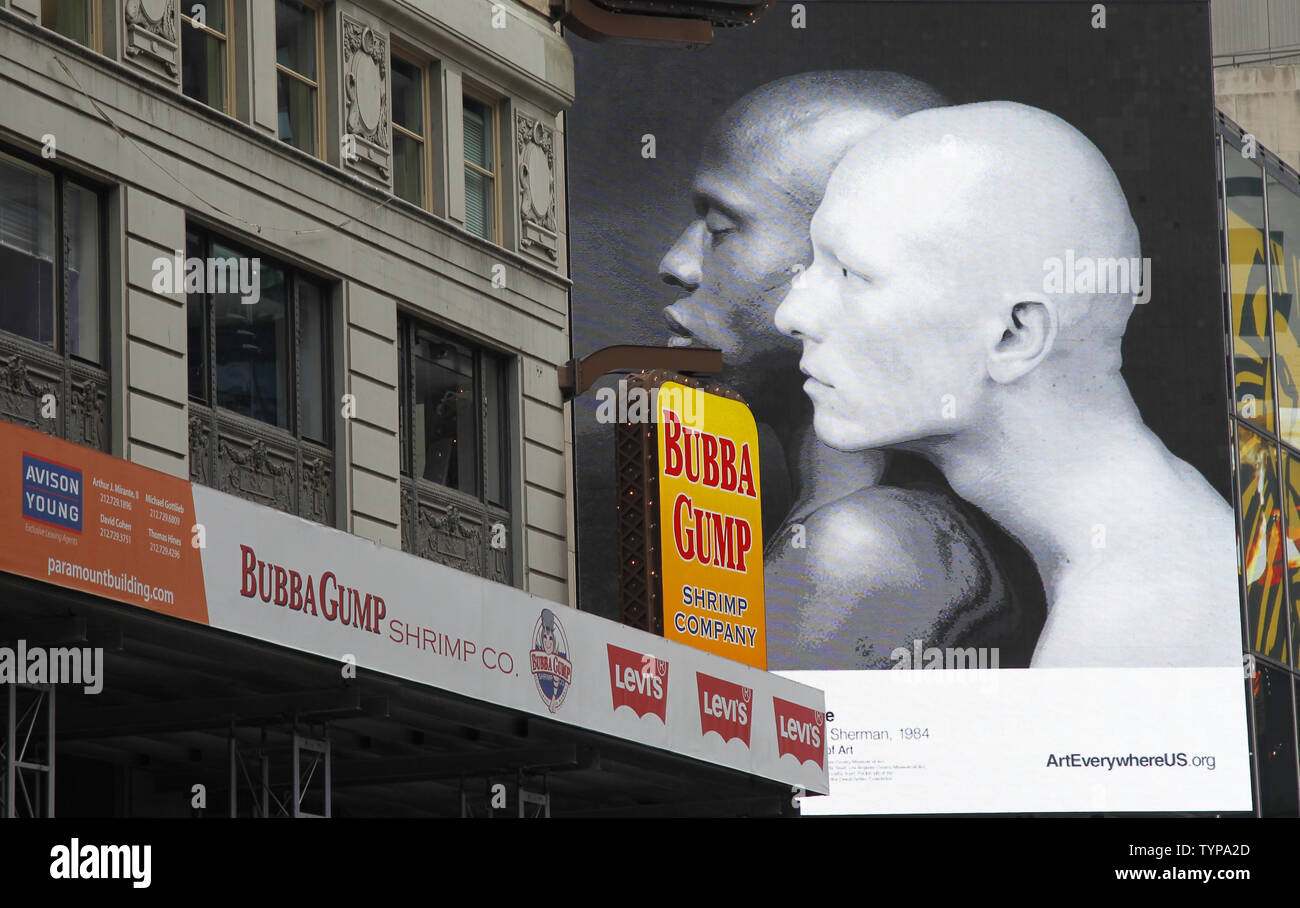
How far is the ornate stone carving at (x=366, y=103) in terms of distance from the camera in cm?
2694

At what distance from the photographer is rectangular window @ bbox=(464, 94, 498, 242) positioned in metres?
29.8

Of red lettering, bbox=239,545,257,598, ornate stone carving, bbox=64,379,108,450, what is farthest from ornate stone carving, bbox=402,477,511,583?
red lettering, bbox=239,545,257,598

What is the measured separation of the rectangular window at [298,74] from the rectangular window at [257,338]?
5.59ft

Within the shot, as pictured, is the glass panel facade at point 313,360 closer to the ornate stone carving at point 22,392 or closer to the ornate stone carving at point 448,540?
the ornate stone carving at point 448,540

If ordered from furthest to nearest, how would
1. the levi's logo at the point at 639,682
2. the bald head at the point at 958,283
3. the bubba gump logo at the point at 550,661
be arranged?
the bald head at the point at 958,283 < the levi's logo at the point at 639,682 < the bubba gump logo at the point at 550,661

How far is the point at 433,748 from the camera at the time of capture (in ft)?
81.2

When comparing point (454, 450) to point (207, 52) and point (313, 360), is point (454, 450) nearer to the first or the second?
point (313, 360)

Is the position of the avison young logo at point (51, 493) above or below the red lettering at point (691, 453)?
below

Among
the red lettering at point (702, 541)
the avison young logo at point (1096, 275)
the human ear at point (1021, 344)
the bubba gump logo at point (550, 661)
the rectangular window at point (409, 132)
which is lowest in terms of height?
the bubba gump logo at point (550, 661)

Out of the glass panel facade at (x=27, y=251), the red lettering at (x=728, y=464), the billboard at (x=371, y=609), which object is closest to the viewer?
the billboard at (x=371, y=609)

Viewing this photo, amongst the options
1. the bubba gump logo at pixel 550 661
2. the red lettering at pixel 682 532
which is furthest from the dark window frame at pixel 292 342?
the red lettering at pixel 682 532

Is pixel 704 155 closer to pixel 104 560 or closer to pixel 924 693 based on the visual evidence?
pixel 924 693

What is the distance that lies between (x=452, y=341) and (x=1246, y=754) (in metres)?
23.6
